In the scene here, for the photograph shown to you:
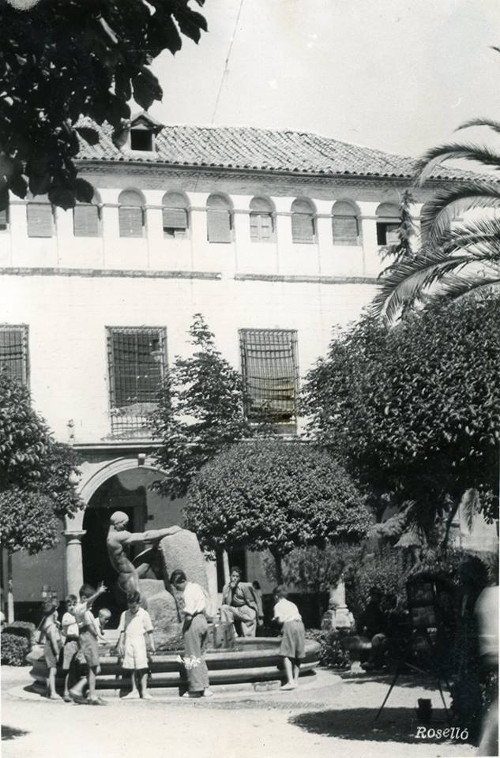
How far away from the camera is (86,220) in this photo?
18.3 metres

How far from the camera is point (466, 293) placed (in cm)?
1289

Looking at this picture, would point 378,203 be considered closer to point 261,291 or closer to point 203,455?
point 261,291

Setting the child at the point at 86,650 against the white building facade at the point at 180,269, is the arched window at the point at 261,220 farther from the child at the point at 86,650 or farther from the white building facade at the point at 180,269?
the child at the point at 86,650

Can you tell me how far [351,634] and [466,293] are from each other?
16.8 ft

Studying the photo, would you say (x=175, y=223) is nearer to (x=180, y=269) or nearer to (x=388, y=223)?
(x=180, y=269)

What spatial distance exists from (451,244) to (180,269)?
216 inches

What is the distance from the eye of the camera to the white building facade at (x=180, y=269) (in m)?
16.8

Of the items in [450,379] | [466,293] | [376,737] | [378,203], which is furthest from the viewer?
[378,203]

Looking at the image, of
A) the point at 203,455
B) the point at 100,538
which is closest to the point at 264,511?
the point at 203,455

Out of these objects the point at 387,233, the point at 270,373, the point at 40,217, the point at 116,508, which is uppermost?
the point at 40,217

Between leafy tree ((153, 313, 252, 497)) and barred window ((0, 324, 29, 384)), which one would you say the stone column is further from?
barred window ((0, 324, 29, 384))

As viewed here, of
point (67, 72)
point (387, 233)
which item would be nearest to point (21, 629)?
point (387, 233)

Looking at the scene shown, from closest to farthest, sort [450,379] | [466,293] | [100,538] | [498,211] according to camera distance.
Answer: [450,379]
[466,293]
[498,211]
[100,538]

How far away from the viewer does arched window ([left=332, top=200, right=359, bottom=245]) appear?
718 inches
